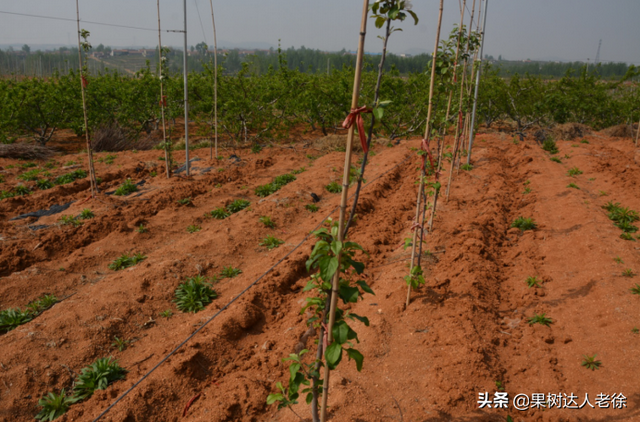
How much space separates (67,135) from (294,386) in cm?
2121

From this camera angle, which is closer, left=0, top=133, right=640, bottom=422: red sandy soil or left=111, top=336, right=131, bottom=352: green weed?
left=0, top=133, right=640, bottom=422: red sandy soil

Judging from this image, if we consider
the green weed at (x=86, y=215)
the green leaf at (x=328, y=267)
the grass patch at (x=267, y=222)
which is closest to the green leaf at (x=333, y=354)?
the green leaf at (x=328, y=267)

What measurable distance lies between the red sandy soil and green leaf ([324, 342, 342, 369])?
47.9 inches

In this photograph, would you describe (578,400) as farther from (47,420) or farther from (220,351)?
(47,420)

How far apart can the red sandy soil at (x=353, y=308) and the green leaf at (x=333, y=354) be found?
1217 mm

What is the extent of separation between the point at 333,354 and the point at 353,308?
2.63m

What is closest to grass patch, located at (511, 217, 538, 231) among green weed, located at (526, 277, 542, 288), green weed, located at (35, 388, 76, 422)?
green weed, located at (526, 277, 542, 288)

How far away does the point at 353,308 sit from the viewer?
197 inches

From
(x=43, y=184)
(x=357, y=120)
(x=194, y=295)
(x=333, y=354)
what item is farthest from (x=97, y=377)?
(x=43, y=184)

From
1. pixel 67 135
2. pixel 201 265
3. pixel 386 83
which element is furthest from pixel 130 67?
pixel 201 265

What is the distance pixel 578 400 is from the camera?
11.7 ft

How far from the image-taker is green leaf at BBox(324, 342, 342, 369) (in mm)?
2385

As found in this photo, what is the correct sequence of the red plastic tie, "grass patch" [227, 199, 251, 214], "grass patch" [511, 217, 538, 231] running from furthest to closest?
"grass patch" [227, 199, 251, 214], "grass patch" [511, 217, 538, 231], the red plastic tie

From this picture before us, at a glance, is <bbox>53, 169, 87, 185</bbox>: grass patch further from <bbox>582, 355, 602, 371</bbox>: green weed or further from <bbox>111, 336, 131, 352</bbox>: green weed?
<bbox>582, 355, 602, 371</bbox>: green weed
